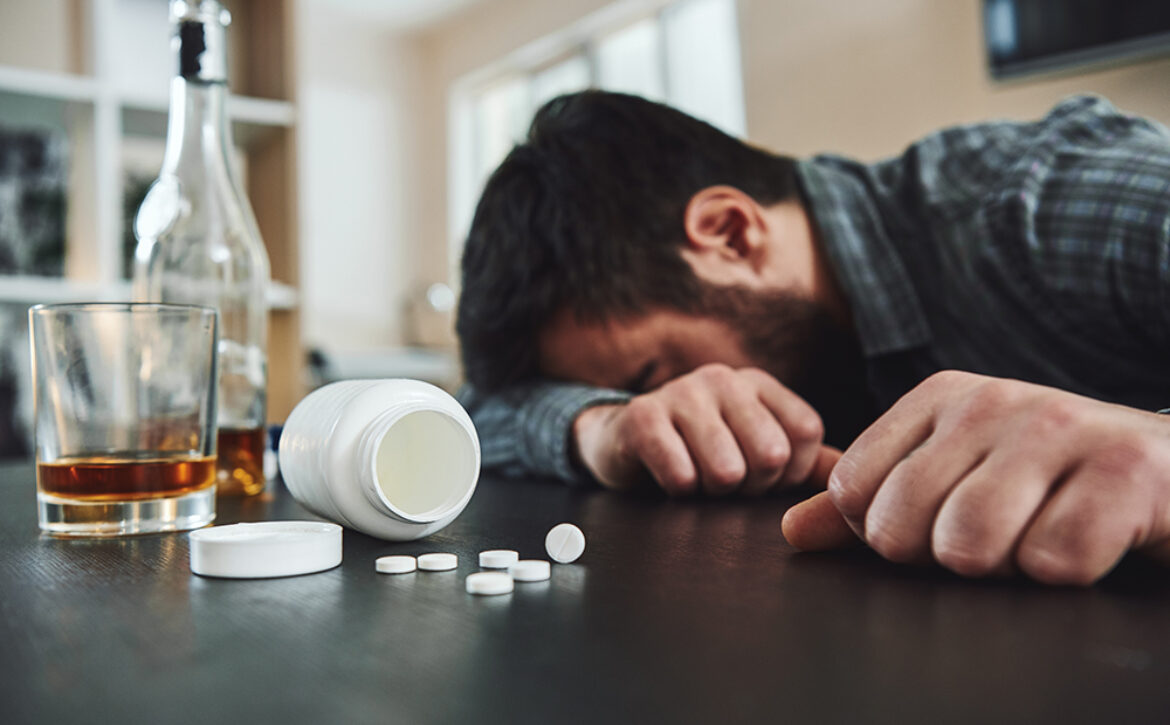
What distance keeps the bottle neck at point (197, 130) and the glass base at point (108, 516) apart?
0.38 metres

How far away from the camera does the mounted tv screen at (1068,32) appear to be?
2221 mm

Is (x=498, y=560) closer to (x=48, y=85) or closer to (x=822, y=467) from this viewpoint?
(x=822, y=467)

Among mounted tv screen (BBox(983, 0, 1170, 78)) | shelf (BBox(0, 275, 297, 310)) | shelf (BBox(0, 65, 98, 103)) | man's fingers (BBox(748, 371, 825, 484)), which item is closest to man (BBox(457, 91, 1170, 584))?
man's fingers (BBox(748, 371, 825, 484))

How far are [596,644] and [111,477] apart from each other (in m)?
0.36

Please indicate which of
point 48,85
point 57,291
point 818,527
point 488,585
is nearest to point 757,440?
point 818,527

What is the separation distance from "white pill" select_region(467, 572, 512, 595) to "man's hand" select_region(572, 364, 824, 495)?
1.02 ft

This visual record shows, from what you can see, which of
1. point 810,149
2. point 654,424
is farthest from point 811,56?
point 654,424

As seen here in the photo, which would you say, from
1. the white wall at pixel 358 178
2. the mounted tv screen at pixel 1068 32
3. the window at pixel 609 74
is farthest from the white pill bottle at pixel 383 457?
the white wall at pixel 358 178

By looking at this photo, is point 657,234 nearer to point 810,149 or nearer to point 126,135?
point 126,135

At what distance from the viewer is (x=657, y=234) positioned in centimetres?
106

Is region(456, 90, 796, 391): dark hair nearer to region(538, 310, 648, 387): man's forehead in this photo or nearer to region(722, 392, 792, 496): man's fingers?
region(538, 310, 648, 387): man's forehead

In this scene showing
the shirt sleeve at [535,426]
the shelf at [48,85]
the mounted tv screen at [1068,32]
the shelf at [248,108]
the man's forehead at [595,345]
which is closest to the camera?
the shirt sleeve at [535,426]

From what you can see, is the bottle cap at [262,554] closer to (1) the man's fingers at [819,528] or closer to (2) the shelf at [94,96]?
(1) the man's fingers at [819,528]

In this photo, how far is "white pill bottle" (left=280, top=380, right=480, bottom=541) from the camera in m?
0.45
